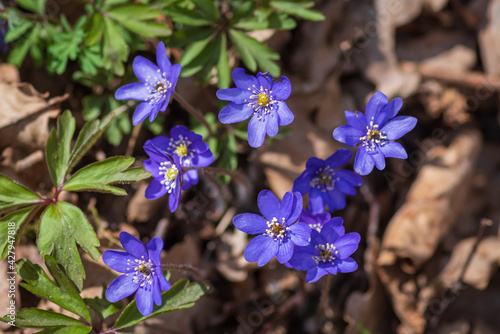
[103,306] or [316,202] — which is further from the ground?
[316,202]

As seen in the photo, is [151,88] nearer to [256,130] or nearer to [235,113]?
[235,113]

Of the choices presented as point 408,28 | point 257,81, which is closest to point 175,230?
point 257,81

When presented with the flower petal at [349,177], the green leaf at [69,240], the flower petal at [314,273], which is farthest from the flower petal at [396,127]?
the green leaf at [69,240]

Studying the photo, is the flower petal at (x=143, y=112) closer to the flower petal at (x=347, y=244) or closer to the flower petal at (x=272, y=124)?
the flower petal at (x=272, y=124)

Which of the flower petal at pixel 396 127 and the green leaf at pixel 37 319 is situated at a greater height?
the flower petal at pixel 396 127

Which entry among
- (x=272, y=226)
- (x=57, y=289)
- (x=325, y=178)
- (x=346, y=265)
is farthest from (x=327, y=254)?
(x=57, y=289)

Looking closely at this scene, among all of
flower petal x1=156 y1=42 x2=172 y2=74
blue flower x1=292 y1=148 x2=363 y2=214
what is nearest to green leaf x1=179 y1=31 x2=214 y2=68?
flower petal x1=156 y1=42 x2=172 y2=74
